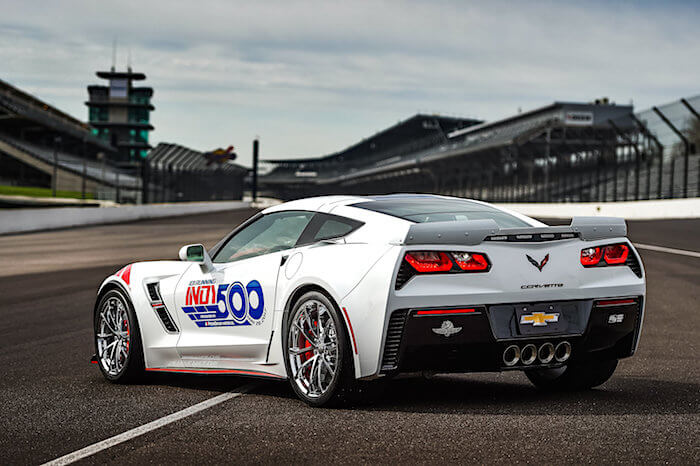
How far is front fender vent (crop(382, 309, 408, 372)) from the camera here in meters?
5.08

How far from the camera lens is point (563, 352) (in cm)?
546

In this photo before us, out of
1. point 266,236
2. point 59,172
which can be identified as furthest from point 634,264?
point 59,172

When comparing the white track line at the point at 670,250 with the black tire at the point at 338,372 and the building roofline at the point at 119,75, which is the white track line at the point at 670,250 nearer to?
the black tire at the point at 338,372

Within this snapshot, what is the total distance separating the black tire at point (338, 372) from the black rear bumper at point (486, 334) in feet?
0.70

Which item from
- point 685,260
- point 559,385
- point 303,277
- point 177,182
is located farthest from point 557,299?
point 177,182

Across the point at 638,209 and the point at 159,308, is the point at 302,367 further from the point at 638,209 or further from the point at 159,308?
the point at 638,209

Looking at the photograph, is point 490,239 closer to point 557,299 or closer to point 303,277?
point 557,299

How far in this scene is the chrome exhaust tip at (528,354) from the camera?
17.5 feet

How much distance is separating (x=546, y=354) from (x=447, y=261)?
31.9 inches

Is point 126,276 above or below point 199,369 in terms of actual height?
above

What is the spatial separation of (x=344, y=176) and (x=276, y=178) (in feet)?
85.1

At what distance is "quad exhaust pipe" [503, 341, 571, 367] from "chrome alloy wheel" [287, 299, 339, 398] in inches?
37.5

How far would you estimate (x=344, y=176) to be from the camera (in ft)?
456

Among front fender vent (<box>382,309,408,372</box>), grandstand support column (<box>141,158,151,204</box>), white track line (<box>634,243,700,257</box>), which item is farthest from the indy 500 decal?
grandstand support column (<box>141,158,151,204</box>)
